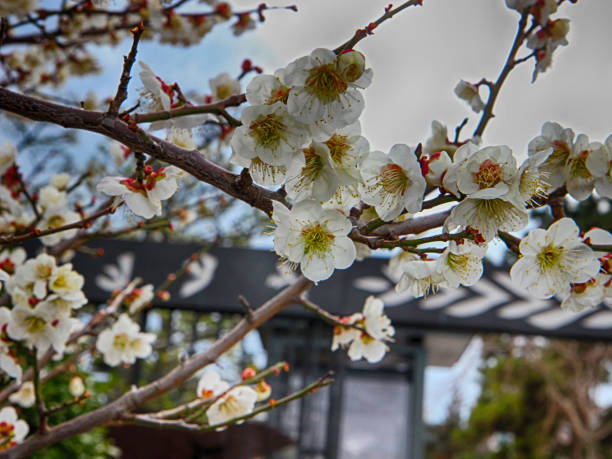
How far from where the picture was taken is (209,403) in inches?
41.8

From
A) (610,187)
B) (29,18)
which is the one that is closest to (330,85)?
(610,187)

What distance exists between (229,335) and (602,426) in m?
10.7

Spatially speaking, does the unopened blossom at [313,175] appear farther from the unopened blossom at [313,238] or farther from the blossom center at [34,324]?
the blossom center at [34,324]

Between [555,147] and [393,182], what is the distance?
29cm

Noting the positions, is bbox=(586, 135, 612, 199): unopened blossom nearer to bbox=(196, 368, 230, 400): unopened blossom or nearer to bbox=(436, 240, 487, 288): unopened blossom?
bbox=(436, 240, 487, 288): unopened blossom

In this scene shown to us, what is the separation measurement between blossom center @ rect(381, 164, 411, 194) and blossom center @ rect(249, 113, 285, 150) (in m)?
0.13

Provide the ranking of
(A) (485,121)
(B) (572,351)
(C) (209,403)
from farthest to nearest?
(B) (572,351)
(C) (209,403)
(A) (485,121)

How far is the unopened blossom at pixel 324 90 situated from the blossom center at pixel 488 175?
0.14 m

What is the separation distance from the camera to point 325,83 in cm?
61

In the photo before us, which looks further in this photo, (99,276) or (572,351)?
(572,351)

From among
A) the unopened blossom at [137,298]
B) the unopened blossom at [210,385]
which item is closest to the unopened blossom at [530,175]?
the unopened blossom at [210,385]

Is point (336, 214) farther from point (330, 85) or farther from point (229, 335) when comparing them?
point (229, 335)

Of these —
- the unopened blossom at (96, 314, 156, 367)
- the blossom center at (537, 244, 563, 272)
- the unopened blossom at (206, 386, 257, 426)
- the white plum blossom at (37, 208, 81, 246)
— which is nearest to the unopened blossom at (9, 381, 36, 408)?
the unopened blossom at (96, 314, 156, 367)

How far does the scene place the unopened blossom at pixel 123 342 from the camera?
1531mm
